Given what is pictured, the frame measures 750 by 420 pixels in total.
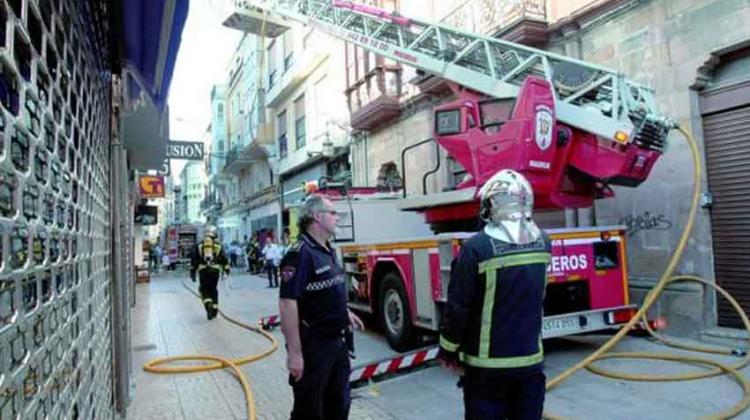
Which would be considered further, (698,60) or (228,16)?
(228,16)

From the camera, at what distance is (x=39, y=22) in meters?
1.72

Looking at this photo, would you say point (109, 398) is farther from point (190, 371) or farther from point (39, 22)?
point (39, 22)

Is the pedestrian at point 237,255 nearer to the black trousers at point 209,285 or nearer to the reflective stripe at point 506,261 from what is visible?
the black trousers at point 209,285

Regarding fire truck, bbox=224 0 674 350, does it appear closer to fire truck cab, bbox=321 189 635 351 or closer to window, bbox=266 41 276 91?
fire truck cab, bbox=321 189 635 351

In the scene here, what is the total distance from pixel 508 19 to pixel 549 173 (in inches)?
213

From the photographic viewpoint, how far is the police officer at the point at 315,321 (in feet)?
11.9

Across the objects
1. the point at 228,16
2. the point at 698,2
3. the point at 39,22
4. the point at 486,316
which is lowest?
the point at 486,316

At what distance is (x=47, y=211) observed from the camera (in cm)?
190

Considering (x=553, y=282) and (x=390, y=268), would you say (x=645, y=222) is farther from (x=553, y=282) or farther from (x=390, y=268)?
(x=390, y=268)

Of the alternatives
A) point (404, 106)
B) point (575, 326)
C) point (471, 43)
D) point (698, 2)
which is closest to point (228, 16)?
point (404, 106)

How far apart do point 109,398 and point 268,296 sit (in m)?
11.9

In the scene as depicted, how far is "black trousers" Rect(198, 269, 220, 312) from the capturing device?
1114 centimetres

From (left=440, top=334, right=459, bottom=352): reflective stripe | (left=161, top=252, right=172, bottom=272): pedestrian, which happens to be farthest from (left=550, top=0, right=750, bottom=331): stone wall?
(left=161, top=252, right=172, bottom=272): pedestrian

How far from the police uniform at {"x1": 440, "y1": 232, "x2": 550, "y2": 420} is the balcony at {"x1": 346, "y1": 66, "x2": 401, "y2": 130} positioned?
44.1 ft
